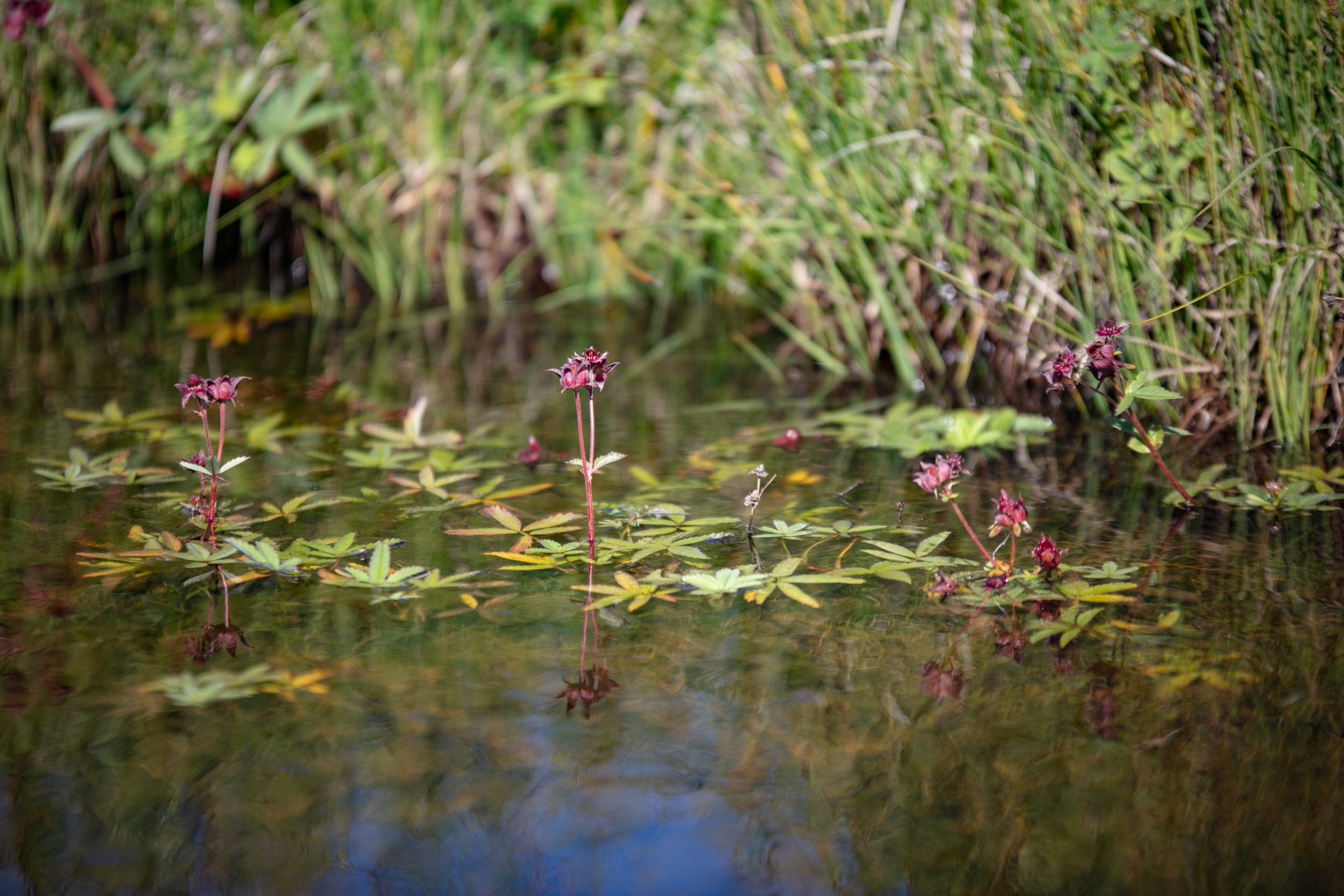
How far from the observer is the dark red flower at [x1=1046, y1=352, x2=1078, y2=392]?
142cm

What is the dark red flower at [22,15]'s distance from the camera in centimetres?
283

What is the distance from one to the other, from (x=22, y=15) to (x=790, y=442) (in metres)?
2.26

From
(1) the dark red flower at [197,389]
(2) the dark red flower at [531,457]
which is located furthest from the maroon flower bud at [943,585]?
(1) the dark red flower at [197,389]

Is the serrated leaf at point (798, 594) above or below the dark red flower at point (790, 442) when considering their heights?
below

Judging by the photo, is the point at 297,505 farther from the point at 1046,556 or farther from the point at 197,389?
the point at 1046,556

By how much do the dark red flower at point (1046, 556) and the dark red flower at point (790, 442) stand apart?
0.62m

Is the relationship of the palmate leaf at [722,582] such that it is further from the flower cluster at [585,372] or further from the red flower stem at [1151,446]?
the red flower stem at [1151,446]

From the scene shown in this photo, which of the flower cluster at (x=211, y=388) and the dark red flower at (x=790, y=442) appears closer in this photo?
the flower cluster at (x=211, y=388)

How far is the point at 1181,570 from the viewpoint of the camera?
4.58 ft

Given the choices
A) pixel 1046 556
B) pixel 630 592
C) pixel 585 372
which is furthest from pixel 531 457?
pixel 1046 556

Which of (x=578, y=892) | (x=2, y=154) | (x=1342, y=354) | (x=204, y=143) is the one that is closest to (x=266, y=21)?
(x=204, y=143)

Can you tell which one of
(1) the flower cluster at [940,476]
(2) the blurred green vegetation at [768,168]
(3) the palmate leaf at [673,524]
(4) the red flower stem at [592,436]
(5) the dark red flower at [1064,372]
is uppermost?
(2) the blurred green vegetation at [768,168]

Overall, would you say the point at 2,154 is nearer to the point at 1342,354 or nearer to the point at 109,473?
the point at 109,473

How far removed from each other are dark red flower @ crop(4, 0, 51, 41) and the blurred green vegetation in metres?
0.39
